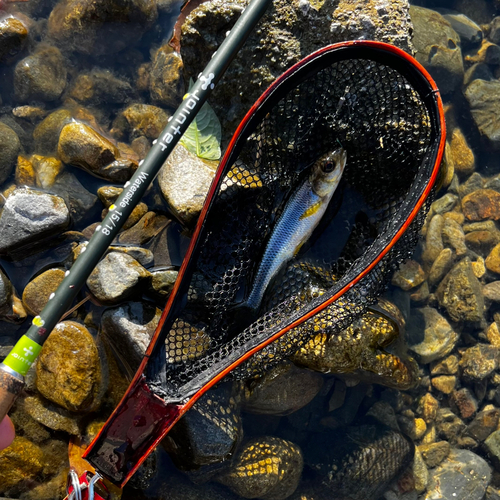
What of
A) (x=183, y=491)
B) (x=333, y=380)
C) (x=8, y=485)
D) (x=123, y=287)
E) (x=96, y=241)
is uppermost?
(x=96, y=241)

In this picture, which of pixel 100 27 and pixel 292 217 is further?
pixel 100 27

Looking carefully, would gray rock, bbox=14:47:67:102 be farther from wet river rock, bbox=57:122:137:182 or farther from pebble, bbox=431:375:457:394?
pebble, bbox=431:375:457:394

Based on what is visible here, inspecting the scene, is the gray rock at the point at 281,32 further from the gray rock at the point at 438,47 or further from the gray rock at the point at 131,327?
the gray rock at the point at 438,47

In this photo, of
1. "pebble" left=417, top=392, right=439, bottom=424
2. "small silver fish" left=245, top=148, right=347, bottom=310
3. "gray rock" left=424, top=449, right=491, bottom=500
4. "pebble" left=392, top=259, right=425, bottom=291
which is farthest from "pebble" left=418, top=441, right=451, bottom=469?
"small silver fish" left=245, top=148, right=347, bottom=310

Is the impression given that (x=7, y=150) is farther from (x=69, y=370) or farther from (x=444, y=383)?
(x=444, y=383)

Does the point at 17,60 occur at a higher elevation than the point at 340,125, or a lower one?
lower

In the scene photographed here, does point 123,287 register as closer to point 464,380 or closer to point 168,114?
point 168,114

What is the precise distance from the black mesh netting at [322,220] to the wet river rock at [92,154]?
1.24m

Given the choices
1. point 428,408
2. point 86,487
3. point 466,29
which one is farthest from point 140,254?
point 466,29

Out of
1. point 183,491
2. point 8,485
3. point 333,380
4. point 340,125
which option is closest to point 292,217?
point 340,125

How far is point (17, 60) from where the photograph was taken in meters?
4.44

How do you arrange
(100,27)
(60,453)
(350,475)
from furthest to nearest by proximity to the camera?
(100,27)
(350,475)
(60,453)

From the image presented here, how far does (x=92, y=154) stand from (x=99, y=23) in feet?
5.83

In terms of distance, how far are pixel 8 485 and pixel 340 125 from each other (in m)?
3.93
